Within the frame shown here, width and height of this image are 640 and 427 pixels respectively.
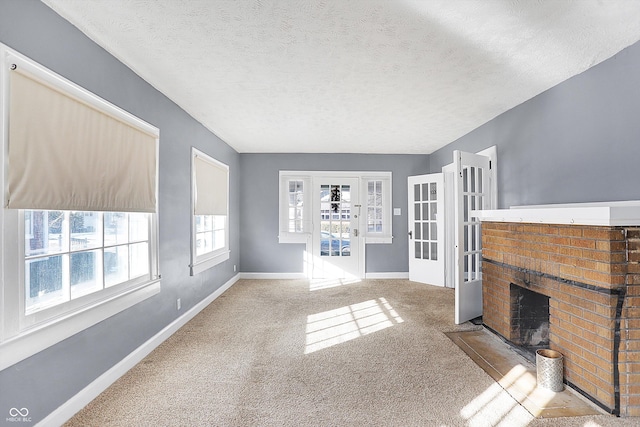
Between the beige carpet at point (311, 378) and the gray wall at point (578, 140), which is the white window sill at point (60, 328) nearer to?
the beige carpet at point (311, 378)

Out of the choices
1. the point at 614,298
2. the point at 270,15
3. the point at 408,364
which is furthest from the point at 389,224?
the point at 270,15

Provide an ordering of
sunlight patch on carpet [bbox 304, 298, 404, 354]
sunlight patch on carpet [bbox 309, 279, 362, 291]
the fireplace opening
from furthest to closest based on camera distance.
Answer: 1. sunlight patch on carpet [bbox 309, 279, 362, 291]
2. sunlight patch on carpet [bbox 304, 298, 404, 354]
3. the fireplace opening

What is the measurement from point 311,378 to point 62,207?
2.03 m

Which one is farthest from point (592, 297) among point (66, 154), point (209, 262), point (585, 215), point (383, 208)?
point (383, 208)

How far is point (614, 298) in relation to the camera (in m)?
1.96

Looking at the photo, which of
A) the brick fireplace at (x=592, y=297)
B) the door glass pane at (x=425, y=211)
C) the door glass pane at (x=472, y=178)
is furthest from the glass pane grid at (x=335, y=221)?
the brick fireplace at (x=592, y=297)

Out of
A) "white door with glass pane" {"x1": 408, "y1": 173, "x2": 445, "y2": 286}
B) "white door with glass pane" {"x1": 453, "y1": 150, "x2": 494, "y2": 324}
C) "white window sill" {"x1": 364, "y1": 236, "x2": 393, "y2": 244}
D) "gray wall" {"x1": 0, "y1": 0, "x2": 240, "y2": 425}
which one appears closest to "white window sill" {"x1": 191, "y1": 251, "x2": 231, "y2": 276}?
"gray wall" {"x1": 0, "y1": 0, "x2": 240, "y2": 425}

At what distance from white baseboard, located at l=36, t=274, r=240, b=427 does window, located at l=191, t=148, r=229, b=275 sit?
0.75 meters

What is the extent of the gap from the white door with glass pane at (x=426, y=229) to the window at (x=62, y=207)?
4545 millimetres

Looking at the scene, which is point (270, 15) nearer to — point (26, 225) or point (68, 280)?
point (26, 225)

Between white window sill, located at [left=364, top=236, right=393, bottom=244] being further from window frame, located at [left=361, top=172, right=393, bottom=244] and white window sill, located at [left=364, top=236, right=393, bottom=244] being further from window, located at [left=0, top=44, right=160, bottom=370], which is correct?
window, located at [left=0, top=44, right=160, bottom=370]

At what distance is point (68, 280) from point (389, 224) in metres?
5.21

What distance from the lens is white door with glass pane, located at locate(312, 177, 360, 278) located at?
6.29 m

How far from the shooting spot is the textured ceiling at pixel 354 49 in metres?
1.91
